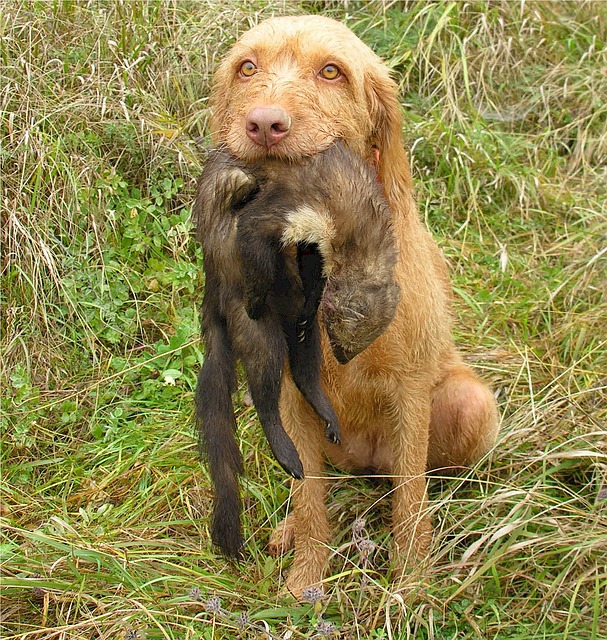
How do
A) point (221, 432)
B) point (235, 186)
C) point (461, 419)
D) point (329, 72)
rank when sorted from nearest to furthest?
point (235, 186), point (329, 72), point (221, 432), point (461, 419)

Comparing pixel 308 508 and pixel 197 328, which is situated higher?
pixel 197 328

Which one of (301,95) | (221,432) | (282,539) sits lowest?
(282,539)

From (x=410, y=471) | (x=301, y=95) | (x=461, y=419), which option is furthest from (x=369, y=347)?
(x=301, y=95)

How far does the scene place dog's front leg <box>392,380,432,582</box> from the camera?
3.41 metres

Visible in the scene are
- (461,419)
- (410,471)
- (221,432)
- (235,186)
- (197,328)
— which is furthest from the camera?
(197,328)

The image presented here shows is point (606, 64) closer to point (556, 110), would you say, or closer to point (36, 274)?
point (556, 110)

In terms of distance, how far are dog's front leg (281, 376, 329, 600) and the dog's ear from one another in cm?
101

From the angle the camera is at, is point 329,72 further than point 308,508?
No

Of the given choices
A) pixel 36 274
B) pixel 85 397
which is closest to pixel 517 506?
pixel 85 397

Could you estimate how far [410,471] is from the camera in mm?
3486

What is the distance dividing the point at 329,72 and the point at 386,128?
15.9 inches

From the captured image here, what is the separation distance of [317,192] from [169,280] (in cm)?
229

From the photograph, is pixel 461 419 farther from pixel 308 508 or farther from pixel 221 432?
pixel 221 432

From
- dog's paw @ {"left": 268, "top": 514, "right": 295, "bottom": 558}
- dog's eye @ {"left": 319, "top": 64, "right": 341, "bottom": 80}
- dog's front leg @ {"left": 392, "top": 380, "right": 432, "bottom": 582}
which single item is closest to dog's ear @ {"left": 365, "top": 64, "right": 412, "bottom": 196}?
dog's eye @ {"left": 319, "top": 64, "right": 341, "bottom": 80}
